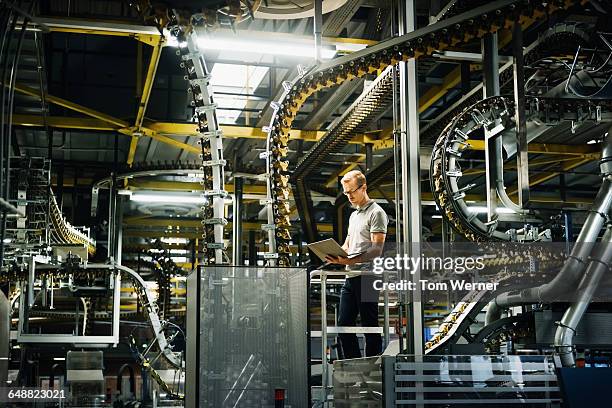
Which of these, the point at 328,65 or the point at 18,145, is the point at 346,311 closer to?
the point at 328,65

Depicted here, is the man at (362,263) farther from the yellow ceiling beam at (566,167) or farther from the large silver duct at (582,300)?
the yellow ceiling beam at (566,167)

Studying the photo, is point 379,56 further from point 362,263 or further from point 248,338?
point 248,338

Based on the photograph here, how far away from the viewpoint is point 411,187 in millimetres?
5715

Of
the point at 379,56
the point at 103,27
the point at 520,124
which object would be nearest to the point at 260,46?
the point at 379,56

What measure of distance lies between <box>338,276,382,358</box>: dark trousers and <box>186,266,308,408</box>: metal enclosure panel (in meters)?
1.31

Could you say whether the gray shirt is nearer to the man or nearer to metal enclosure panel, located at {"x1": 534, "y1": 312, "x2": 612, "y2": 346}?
the man

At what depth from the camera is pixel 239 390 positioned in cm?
463

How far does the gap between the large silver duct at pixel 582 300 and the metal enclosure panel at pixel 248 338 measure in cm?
244

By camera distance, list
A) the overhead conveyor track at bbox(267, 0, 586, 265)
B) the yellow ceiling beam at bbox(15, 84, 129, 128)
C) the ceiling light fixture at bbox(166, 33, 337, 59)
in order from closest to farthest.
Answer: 1. the overhead conveyor track at bbox(267, 0, 586, 265)
2. the ceiling light fixture at bbox(166, 33, 337, 59)
3. the yellow ceiling beam at bbox(15, 84, 129, 128)

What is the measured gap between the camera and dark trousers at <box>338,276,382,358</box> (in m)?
6.05

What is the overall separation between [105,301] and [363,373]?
11388 millimetres

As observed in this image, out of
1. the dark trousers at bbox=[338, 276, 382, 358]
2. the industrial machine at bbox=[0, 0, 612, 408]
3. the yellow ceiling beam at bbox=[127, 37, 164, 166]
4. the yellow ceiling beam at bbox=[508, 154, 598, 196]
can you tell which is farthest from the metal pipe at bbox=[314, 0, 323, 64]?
the yellow ceiling beam at bbox=[508, 154, 598, 196]

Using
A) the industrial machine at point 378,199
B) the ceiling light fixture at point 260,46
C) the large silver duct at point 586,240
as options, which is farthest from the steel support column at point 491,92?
the ceiling light fixture at point 260,46

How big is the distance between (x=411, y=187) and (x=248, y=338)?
5.83 feet
